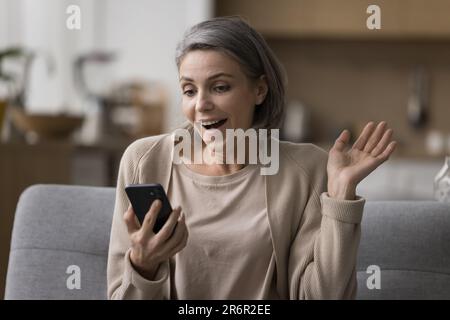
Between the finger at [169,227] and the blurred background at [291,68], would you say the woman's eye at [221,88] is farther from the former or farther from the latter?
the blurred background at [291,68]

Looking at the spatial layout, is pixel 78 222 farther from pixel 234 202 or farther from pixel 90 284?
pixel 234 202

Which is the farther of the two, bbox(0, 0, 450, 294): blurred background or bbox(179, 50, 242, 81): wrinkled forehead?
bbox(0, 0, 450, 294): blurred background

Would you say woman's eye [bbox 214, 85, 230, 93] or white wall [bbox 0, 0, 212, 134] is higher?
white wall [bbox 0, 0, 212, 134]

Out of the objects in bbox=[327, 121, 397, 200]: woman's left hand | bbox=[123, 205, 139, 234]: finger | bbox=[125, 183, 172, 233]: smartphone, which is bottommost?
bbox=[123, 205, 139, 234]: finger

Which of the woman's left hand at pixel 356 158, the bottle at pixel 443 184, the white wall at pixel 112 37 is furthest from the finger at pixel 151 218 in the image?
the white wall at pixel 112 37

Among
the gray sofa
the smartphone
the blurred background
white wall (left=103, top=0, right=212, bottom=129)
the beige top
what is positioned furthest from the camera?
white wall (left=103, top=0, right=212, bottom=129)

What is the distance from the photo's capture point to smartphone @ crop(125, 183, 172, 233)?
881mm

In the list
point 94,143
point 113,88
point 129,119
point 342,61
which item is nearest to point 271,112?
point 94,143

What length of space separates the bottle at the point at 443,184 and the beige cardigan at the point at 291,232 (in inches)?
13.7

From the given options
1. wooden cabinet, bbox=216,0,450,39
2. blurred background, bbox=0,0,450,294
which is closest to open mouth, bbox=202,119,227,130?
blurred background, bbox=0,0,450,294

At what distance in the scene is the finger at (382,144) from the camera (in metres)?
0.91

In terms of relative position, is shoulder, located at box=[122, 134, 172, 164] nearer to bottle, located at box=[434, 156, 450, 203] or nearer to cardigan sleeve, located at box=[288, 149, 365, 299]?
cardigan sleeve, located at box=[288, 149, 365, 299]

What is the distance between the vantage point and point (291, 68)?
4.41 metres

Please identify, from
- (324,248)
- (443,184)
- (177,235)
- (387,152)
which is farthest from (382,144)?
(443,184)
